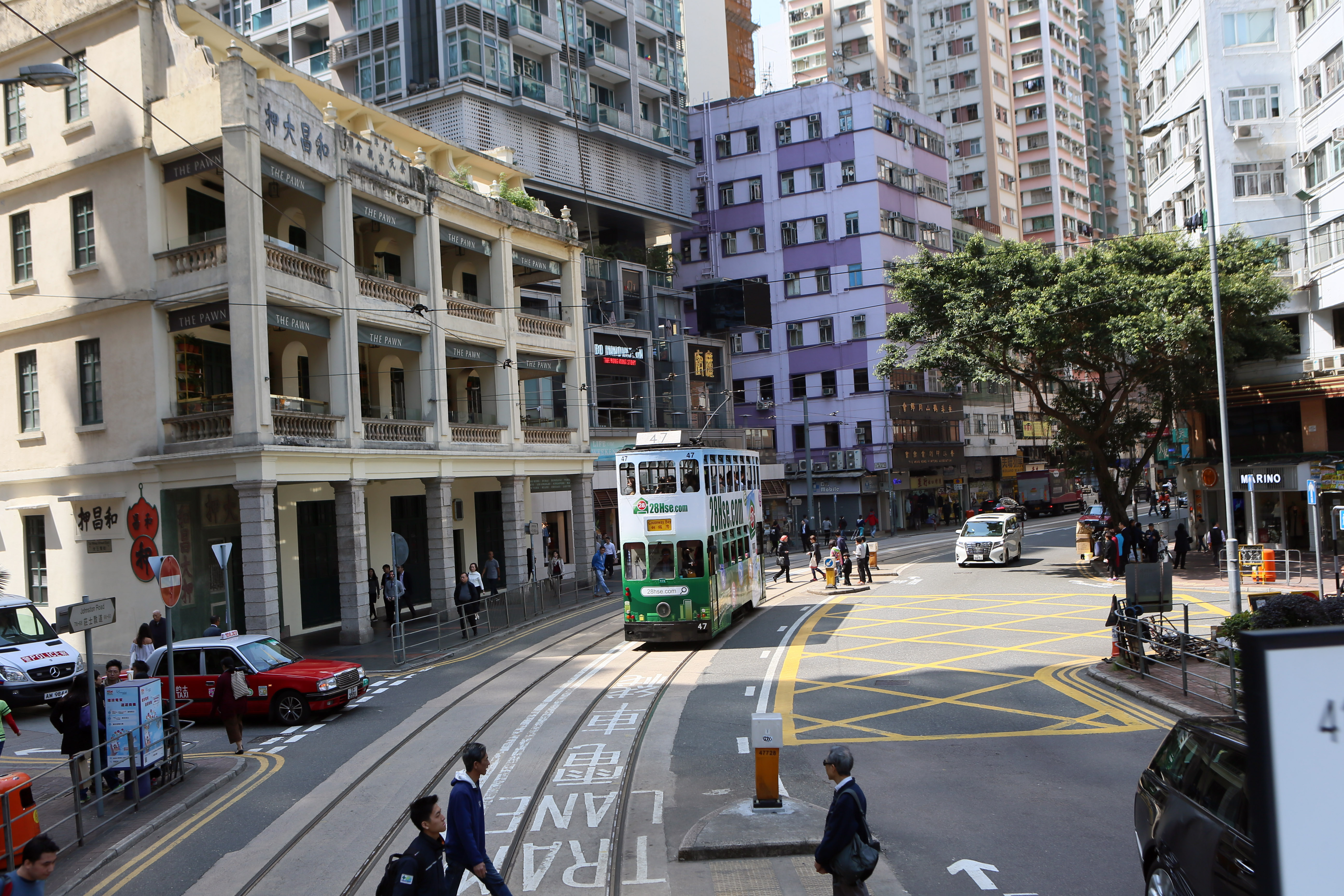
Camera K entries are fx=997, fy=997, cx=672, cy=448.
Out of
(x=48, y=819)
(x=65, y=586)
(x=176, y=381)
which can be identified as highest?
(x=176, y=381)

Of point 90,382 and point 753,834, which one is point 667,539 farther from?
point 90,382

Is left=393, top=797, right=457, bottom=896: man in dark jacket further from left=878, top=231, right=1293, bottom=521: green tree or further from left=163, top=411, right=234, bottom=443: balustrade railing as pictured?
left=878, top=231, right=1293, bottom=521: green tree

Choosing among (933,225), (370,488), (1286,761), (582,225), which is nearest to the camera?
(1286,761)

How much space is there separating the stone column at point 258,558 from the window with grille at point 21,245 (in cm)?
948

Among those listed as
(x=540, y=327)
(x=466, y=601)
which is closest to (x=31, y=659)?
(x=466, y=601)

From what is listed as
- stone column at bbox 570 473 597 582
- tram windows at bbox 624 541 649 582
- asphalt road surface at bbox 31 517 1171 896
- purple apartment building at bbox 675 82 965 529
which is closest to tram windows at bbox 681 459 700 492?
tram windows at bbox 624 541 649 582

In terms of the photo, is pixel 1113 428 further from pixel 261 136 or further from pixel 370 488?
pixel 261 136

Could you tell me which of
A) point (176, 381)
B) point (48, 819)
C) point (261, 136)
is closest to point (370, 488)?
point (176, 381)

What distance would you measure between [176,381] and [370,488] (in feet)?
24.5

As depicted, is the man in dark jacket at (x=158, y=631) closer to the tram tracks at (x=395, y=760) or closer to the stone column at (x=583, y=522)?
the tram tracks at (x=395, y=760)

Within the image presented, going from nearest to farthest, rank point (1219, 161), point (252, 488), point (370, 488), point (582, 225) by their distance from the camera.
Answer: point (252, 488) < point (370, 488) < point (1219, 161) < point (582, 225)

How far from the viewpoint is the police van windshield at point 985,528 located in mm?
36312

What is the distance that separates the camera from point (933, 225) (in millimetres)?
67312

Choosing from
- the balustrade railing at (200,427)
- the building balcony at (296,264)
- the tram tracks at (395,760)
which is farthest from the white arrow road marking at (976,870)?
the building balcony at (296,264)
